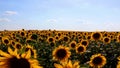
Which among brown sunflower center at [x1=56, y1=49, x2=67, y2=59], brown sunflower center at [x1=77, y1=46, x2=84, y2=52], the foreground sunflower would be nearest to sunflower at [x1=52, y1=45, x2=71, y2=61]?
brown sunflower center at [x1=56, y1=49, x2=67, y2=59]

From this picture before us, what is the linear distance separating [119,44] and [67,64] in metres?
19.6

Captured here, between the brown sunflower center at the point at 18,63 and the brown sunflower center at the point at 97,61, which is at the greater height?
the brown sunflower center at the point at 18,63

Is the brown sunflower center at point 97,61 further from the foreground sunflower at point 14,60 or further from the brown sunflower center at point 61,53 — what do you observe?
the foreground sunflower at point 14,60

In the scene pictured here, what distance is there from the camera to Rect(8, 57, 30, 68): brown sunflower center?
380cm

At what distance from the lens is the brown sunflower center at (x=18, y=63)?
3804 millimetres

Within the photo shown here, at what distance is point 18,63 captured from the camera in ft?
12.5

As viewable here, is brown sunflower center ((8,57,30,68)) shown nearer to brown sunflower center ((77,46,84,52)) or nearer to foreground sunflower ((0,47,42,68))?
foreground sunflower ((0,47,42,68))

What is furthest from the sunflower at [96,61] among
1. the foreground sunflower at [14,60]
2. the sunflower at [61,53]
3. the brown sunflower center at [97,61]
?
the foreground sunflower at [14,60]

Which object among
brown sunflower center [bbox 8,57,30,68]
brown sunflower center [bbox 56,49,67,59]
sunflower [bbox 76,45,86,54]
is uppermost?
brown sunflower center [bbox 8,57,30,68]

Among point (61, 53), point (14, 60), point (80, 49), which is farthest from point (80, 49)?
point (14, 60)

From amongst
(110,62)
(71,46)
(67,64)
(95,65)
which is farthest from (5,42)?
(67,64)

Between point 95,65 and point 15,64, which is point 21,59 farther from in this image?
point 95,65

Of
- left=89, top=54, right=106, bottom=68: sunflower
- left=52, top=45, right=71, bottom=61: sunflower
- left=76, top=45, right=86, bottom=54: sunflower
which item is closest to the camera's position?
left=89, top=54, right=106, bottom=68: sunflower

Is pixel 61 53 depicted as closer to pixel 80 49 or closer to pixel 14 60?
pixel 80 49
